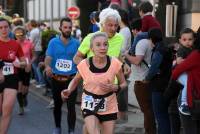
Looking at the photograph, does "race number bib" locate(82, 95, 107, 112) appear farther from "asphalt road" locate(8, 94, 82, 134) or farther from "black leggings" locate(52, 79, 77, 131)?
"asphalt road" locate(8, 94, 82, 134)

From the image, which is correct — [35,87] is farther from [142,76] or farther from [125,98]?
[142,76]

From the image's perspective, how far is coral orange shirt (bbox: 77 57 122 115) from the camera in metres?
6.86

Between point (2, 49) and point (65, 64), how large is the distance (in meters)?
1.16

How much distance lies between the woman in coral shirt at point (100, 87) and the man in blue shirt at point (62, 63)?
8.19 feet

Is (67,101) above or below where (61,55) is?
below

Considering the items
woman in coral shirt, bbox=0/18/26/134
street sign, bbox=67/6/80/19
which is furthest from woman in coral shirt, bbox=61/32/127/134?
street sign, bbox=67/6/80/19

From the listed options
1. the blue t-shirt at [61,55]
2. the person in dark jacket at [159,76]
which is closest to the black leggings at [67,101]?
the blue t-shirt at [61,55]

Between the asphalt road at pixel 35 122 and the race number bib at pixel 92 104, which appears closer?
the race number bib at pixel 92 104

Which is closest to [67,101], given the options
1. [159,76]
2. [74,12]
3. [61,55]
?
[61,55]

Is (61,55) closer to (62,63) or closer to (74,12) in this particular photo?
(62,63)

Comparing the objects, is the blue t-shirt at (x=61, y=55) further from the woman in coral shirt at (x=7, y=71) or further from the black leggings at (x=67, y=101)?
the woman in coral shirt at (x=7, y=71)

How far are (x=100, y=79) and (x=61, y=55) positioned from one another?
2803 mm

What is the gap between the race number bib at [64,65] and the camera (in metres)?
9.44

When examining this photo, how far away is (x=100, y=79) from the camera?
270 inches
